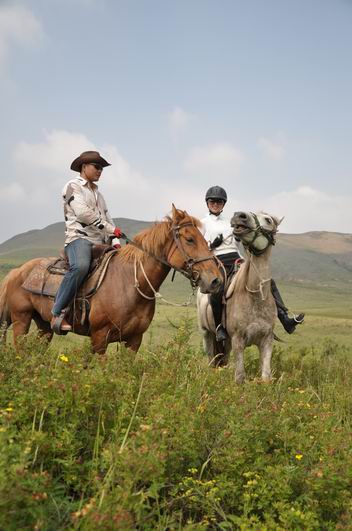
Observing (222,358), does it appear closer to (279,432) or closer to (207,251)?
(207,251)

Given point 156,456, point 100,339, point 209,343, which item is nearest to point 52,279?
point 100,339

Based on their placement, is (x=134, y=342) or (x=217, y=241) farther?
(x=217, y=241)

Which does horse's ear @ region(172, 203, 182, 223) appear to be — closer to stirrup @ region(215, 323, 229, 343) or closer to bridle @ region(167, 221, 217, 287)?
bridle @ region(167, 221, 217, 287)

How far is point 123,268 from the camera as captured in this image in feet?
21.5

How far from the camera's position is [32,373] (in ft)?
12.0

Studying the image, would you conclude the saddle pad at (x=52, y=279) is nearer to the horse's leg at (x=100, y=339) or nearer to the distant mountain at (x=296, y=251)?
the horse's leg at (x=100, y=339)

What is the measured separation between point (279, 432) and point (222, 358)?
14.0 feet

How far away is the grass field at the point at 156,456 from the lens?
2.37 metres

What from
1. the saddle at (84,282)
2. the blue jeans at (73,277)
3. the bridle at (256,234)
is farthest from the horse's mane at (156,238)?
the bridle at (256,234)

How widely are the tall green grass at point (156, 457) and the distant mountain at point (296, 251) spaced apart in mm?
92435

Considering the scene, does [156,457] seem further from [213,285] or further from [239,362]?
[239,362]

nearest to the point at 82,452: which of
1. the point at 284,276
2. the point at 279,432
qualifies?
the point at 279,432

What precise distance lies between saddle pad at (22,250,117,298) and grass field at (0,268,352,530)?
91.4 inches

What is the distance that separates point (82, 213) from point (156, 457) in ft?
15.2
